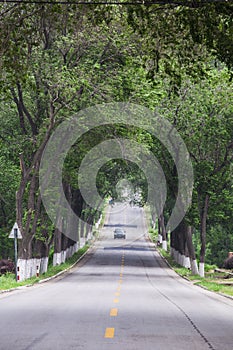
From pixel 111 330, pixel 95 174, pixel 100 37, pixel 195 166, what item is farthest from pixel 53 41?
pixel 111 330

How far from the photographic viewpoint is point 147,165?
159 ft

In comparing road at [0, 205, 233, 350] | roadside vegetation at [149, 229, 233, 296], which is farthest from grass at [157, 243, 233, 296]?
road at [0, 205, 233, 350]

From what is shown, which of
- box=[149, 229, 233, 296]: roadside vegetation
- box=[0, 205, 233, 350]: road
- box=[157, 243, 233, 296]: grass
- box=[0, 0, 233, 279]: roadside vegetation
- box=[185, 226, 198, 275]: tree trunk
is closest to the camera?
box=[0, 205, 233, 350]: road

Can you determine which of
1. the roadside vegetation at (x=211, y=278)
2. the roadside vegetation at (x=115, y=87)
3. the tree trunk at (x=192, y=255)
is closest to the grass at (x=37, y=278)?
the roadside vegetation at (x=115, y=87)

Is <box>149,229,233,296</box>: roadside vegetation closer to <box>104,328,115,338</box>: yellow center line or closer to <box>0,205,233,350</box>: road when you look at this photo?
<box>0,205,233,350</box>: road

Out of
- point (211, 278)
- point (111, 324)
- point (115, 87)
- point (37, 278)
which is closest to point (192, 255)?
point (211, 278)

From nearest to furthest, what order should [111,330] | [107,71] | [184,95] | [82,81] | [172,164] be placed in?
[111,330], [82,81], [107,71], [184,95], [172,164]

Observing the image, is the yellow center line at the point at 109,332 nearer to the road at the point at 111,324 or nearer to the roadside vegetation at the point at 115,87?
the road at the point at 111,324

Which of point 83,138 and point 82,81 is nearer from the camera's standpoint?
point 82,81

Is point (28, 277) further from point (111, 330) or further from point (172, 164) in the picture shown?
point (111, 330)

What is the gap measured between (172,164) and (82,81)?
18.4 meters

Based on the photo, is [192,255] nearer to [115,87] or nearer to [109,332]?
[115,87]

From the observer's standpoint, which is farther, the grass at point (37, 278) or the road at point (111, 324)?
the grass at point (37, 278)

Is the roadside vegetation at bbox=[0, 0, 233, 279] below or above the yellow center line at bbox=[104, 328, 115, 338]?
above
